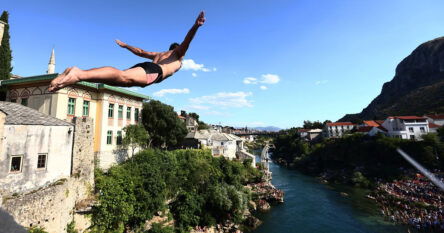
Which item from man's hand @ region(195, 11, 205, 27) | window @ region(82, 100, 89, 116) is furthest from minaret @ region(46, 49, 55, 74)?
man's hand @ region(195, 11, 205, 27)

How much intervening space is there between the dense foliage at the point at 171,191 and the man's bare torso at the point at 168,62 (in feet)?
45.8

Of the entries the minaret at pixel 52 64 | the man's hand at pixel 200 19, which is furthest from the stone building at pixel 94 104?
the man's hand at pixel 200 19

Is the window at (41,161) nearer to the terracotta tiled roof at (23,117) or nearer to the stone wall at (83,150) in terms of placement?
the stone wall at (83,150)

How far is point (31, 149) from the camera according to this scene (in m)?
11.1

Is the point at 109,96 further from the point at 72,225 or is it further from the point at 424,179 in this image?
the point at 424,179

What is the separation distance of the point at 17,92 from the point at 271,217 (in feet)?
92.2

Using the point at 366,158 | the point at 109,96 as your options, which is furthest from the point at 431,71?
the point at 109,96

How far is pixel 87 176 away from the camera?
14125 millimetres

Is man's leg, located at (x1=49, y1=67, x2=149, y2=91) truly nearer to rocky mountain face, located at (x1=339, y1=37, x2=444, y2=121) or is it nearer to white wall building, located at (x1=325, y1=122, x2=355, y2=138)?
white wall building, located at (x1=325, y1=122, x2=355, y2=138)

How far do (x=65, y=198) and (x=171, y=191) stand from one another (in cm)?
943

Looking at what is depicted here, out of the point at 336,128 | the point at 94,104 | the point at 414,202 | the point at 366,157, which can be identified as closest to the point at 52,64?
the point at 94,104

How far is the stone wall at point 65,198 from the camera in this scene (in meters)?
9.99

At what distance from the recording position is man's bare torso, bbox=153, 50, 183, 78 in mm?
2759

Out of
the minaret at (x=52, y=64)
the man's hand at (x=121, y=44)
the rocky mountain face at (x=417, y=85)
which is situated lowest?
the man's hand at (x=121, y=44)
